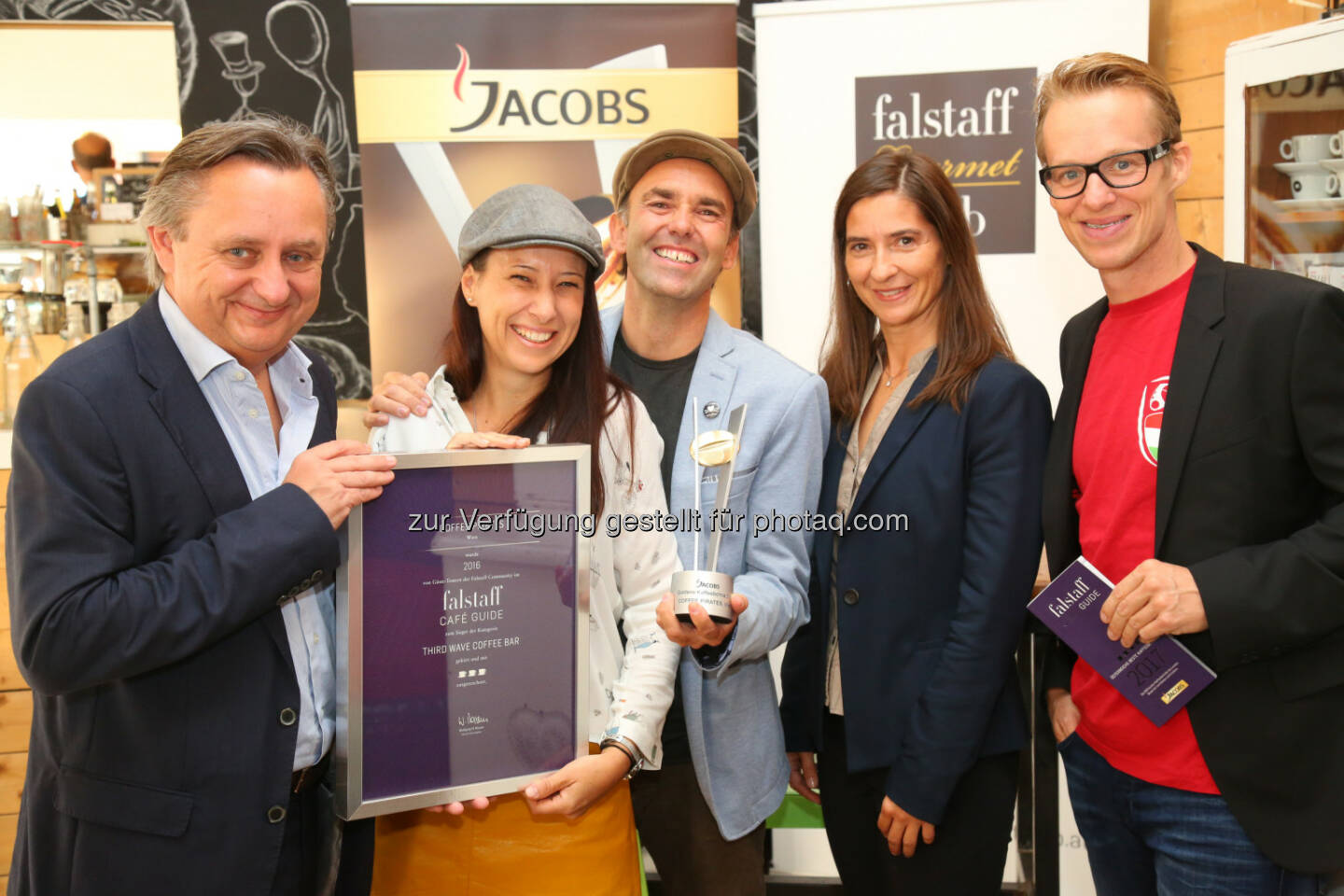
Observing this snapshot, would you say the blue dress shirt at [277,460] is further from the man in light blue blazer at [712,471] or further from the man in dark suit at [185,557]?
the man in light blue blazer at [712,471]

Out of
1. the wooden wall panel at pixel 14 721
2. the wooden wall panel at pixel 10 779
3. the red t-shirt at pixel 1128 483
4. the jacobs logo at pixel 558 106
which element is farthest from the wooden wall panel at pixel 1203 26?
the wooden wall panel at pixel 10 779

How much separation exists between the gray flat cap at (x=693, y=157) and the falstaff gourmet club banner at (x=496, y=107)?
1281mm

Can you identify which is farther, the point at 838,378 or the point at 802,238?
the point at 802,238

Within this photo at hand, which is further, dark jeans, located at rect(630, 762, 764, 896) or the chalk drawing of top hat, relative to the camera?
the chalk drawing of top hat

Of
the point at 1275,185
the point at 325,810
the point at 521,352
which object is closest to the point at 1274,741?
the point at 521,352

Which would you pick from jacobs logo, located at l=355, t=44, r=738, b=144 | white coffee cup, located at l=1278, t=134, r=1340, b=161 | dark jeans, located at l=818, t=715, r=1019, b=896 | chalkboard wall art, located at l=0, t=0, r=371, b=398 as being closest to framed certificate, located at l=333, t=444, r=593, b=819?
dark jeans, located at l=818, t=715, r=1019, b=896

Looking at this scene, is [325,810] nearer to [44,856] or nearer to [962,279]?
[44,856]

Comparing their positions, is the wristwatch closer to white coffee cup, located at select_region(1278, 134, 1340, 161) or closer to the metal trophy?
the metal trophy

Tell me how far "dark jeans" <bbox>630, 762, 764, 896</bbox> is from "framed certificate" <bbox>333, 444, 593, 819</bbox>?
1.50 ft

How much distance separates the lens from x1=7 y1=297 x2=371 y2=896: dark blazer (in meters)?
1.32

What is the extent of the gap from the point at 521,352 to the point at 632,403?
0.81 feet

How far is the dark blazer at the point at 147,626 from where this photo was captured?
132 centimetres

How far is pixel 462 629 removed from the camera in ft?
5.30

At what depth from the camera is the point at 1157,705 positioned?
1685mm
